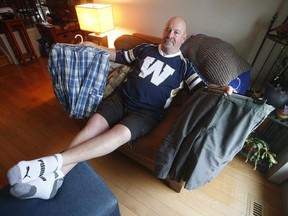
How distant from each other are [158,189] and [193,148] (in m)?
0.56

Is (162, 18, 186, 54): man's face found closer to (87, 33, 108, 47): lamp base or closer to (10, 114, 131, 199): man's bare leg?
(10, 114, 131, 199): man's bare leg

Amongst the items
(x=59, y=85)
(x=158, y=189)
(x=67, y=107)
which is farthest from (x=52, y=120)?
(x=158, y=189)

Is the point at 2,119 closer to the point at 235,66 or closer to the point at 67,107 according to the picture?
the point at 67,107

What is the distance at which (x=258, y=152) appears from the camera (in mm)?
1236

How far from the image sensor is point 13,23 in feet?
7.88

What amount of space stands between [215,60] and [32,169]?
1.25 metres

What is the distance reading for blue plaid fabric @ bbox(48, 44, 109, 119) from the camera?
4.08ft

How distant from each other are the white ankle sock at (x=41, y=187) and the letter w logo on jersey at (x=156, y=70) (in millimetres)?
843

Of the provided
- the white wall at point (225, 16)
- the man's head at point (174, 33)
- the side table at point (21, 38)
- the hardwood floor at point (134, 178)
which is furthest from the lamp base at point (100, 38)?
the side table at point (21, 38)

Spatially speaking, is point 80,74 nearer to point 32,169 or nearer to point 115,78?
point 115,78

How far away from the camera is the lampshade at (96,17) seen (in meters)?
1.78

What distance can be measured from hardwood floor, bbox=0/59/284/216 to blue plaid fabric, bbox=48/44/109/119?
1.61 ft

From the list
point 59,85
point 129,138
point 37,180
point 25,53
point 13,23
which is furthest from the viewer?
point 25,53

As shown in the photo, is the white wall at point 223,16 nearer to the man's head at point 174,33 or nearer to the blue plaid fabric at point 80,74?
the man's head at point 174,33
